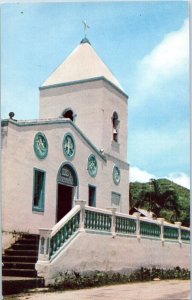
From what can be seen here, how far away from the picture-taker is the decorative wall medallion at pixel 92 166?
15.9 m

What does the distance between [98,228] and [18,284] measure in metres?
3.39

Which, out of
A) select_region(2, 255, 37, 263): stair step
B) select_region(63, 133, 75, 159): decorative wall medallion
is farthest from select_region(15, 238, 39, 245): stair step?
select_region(63, 133, 75, 159): decorative wall medallion

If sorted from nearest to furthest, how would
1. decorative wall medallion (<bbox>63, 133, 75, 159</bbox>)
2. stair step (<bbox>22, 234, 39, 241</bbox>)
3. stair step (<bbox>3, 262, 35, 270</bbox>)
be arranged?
stair step (<bbox>3, 262, 35, 270</bbox>) → stair step (<bbox>22, 234, 39, 241</bbox>) → decorative wall medallion (<bbox>63, 133, 75, 159</bbox>)

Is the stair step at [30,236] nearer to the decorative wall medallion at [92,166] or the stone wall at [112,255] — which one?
the stone wall at [112,255]

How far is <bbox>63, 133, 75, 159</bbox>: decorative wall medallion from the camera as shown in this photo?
576 inches

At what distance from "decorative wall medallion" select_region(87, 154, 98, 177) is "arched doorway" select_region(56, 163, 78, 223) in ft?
2.85

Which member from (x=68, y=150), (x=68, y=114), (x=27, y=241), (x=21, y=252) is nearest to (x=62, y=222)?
(x=21, y=252)

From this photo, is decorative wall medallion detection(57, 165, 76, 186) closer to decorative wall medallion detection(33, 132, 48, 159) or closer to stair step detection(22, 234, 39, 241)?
decorative wall medallion detection(33, 132, 48, 159)

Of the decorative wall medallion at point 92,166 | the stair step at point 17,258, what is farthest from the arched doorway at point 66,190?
the stair step at point 17,258

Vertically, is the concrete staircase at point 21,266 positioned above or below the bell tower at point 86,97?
below

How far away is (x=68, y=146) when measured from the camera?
48.6 feet

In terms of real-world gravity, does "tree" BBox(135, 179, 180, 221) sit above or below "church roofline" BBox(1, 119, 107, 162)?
below

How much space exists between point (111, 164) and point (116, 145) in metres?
0.69

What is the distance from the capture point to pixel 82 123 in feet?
54.5
